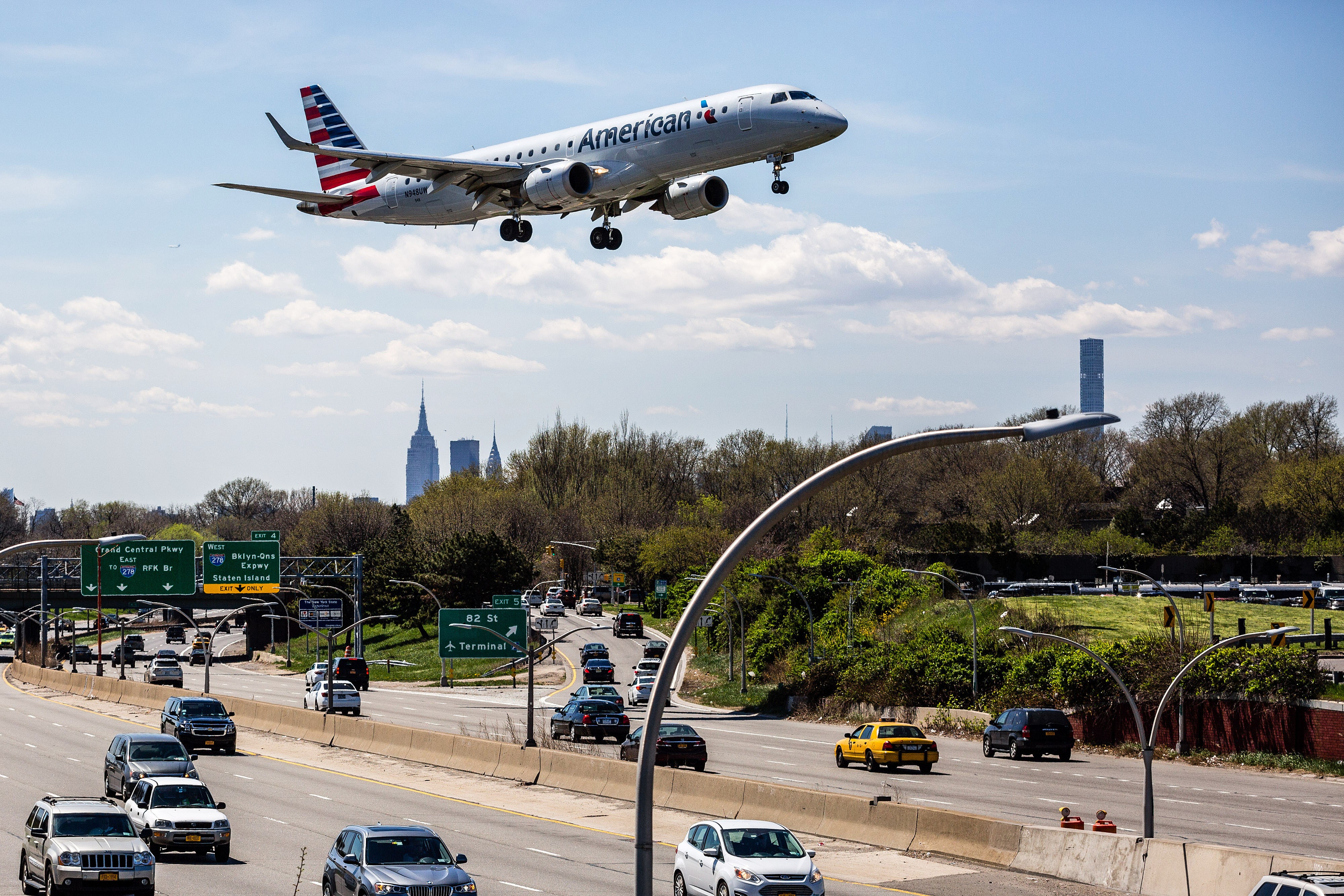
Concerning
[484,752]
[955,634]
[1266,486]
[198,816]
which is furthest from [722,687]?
[1266,486]

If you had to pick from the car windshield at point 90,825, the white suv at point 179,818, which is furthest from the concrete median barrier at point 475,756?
the car windshield at point 90,825

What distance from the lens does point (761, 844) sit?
20.7 metres

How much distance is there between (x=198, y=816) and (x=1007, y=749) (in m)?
30.0

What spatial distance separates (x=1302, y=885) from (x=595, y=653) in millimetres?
72393

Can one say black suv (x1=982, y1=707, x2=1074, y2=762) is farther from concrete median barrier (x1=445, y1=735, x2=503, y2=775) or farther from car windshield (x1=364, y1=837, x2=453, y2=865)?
car windshield (x1=364, y1=837, x2=453, y2=865)

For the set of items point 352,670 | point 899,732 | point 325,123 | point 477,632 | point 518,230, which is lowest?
point 352,670

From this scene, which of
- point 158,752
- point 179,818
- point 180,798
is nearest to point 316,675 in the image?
point 158,752

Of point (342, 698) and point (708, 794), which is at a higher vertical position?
point (708, 794)

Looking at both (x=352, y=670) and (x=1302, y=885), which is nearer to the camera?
(x=1302, y=885)

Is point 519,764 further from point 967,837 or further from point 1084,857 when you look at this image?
point 1084,857

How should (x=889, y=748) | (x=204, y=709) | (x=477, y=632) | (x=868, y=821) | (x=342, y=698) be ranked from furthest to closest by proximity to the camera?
(x=342, y=698) → (x=477, y=632) → (x=204, y=709) → (x=889, y=748) → (x=868, y=821)

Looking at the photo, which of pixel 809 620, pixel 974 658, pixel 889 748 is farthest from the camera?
pixel 809 620

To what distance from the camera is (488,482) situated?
154 metres

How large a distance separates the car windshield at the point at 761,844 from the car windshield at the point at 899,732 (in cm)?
2234
